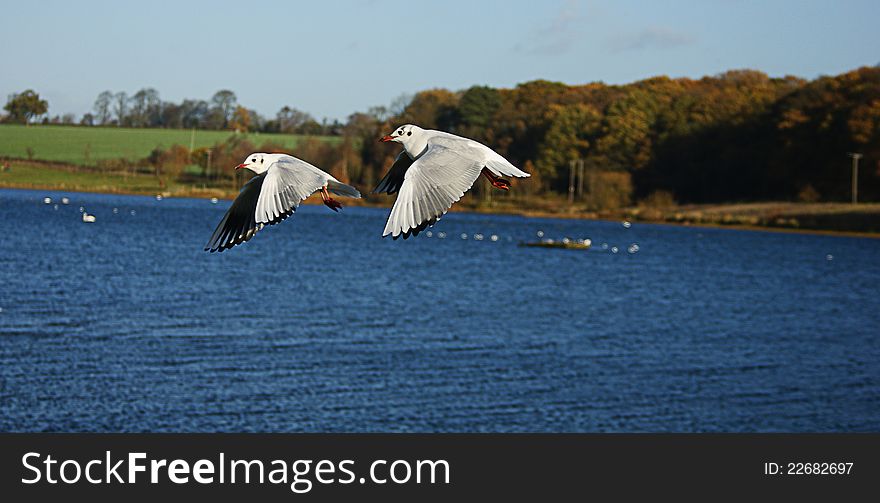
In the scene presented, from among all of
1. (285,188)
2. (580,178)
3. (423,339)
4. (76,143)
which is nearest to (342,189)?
(285,188)

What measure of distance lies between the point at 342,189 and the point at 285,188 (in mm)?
276

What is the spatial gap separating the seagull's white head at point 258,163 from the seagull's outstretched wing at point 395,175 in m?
0.65

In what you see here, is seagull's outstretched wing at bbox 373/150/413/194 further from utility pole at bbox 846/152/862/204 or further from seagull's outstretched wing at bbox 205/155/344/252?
utility pole at bbox 846/152/862/204

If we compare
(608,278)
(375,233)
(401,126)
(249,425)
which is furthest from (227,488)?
(375,233)

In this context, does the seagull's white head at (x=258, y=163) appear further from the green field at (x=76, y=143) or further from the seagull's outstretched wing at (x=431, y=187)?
the green field at (x=76, y=143)

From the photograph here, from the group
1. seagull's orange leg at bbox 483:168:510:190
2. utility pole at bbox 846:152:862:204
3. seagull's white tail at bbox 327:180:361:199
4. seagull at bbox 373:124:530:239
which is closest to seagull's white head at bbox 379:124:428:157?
seagull at bbox 373:124:530:239

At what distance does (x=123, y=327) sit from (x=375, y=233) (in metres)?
91.5

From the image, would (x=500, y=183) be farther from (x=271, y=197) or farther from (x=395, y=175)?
(x=271, y=197)

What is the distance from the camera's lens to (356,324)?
6406 cm

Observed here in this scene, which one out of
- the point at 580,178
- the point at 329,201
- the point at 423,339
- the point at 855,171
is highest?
the point at 855,171

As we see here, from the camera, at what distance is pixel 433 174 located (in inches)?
189

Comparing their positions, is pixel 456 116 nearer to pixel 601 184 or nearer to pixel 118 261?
pixel 118 261

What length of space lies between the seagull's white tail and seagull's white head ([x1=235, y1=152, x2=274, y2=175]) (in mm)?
326

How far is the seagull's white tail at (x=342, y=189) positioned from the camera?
4844mm
